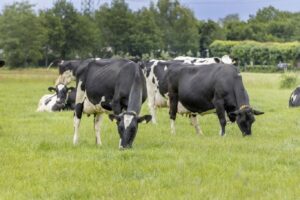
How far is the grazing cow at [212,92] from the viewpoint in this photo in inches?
543

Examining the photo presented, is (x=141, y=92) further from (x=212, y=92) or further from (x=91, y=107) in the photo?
(x=212, y=92)

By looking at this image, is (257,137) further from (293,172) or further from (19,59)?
(19,59)

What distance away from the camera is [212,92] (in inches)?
575

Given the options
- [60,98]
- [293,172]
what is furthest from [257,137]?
[60,98]

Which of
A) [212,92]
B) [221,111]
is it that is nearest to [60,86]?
[212,92]

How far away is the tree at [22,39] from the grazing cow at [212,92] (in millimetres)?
65833

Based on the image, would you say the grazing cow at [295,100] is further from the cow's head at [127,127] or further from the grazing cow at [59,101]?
Result: the cow's head at [127,127]

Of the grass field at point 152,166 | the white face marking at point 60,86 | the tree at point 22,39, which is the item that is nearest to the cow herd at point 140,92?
the grass field at point 152,166

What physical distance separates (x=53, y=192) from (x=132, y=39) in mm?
93121

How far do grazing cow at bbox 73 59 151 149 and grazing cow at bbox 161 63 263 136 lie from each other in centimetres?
257

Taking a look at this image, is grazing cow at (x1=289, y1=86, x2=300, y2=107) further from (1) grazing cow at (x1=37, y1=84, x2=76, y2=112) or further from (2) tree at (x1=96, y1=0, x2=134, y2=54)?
(2) tree at (x1=96, y1=0, x2=134, y2=54)

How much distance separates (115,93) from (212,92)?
3310 mm

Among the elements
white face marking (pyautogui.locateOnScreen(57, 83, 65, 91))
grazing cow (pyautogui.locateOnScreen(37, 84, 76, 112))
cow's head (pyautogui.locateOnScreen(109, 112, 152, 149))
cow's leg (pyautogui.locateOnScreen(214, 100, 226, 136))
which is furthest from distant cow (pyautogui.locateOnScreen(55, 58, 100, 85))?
grazing cow (pyautogui.locateOnScreen(37, 84, 76, 112))

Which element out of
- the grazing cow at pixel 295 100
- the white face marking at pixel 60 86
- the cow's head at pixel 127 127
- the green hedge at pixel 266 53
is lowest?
the green hedge at pixel 266 53
